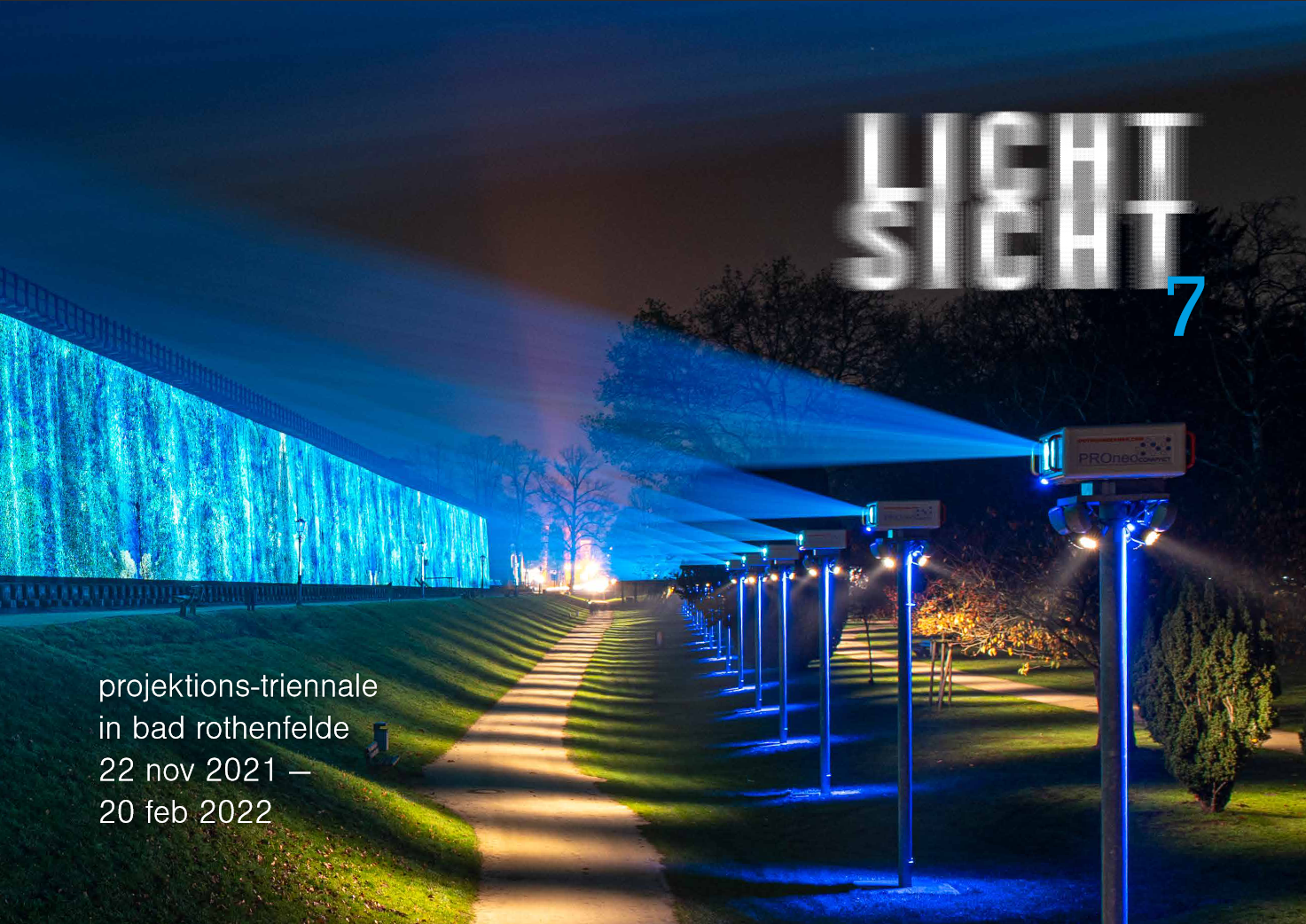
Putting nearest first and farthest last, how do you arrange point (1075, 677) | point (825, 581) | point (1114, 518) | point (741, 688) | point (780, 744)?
1. point (1114, 518)
2. point (825, 581)
3. point (780, 744)
4. point (1075, 677)
5. point (741, 688)

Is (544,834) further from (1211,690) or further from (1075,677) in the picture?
(1075,677)

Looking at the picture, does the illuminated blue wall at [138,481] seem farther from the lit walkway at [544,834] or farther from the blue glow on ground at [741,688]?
the blue glow on ground at [741,688]

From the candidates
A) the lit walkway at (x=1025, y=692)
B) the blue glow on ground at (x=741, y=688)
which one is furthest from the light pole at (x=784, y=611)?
the blue glow on ground at (x=741, y=688)

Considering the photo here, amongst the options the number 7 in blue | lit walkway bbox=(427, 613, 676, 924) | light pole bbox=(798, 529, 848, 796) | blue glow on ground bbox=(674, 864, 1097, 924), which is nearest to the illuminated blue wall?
lit walkway bbox=(427, 613, 676, 924)

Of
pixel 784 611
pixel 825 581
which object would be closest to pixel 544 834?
pixel 825 581

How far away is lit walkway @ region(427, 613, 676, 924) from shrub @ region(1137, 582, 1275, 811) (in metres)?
8.21

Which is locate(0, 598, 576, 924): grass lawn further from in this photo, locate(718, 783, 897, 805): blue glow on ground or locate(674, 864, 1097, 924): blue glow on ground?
locate(718, 783, 897, 805): blue glow on ground

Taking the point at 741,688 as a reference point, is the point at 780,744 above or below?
above

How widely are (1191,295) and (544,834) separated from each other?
21.5 meters

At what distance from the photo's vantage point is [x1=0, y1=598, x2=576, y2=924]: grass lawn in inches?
517

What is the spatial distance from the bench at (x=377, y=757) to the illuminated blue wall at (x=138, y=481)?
57.7 feet

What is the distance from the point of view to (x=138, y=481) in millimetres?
47625

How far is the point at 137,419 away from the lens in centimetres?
4791

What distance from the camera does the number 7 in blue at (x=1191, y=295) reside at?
102 ft
